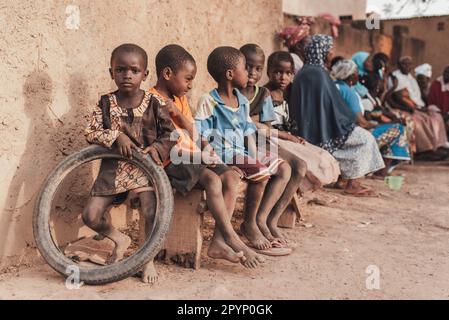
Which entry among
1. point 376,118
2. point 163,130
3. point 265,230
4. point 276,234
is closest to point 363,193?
point 376,118

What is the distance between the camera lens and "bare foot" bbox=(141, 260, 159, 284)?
10.1 feet

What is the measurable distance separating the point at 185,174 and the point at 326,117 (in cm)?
263

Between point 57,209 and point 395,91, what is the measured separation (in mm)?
6366

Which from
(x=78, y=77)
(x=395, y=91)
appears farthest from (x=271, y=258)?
(x=395, y=91)

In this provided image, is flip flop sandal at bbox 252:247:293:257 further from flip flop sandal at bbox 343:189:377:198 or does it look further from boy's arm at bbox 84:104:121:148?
flip flop sandal at bbox 343:189:377:198

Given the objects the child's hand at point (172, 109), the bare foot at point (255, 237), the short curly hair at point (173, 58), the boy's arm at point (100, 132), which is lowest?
Result: the bare foot at point (255, 237)

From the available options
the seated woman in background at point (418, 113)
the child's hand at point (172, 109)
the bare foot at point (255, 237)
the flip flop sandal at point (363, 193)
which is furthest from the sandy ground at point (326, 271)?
the seated woman in background at point (418, 113)

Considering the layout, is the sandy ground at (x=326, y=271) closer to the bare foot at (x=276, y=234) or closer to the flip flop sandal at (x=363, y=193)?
the bare foot at (x=276, y=234)

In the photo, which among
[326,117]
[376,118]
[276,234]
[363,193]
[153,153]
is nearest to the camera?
[153,153]

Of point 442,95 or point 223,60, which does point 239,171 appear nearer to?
point 223,60

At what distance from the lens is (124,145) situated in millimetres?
3086

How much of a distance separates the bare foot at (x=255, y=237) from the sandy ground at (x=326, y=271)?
0.15 m

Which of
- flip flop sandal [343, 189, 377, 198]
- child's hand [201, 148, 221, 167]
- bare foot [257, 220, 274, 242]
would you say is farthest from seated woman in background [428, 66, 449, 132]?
child's hand [201, 148, 221, 167]

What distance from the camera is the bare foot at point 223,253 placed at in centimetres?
326
